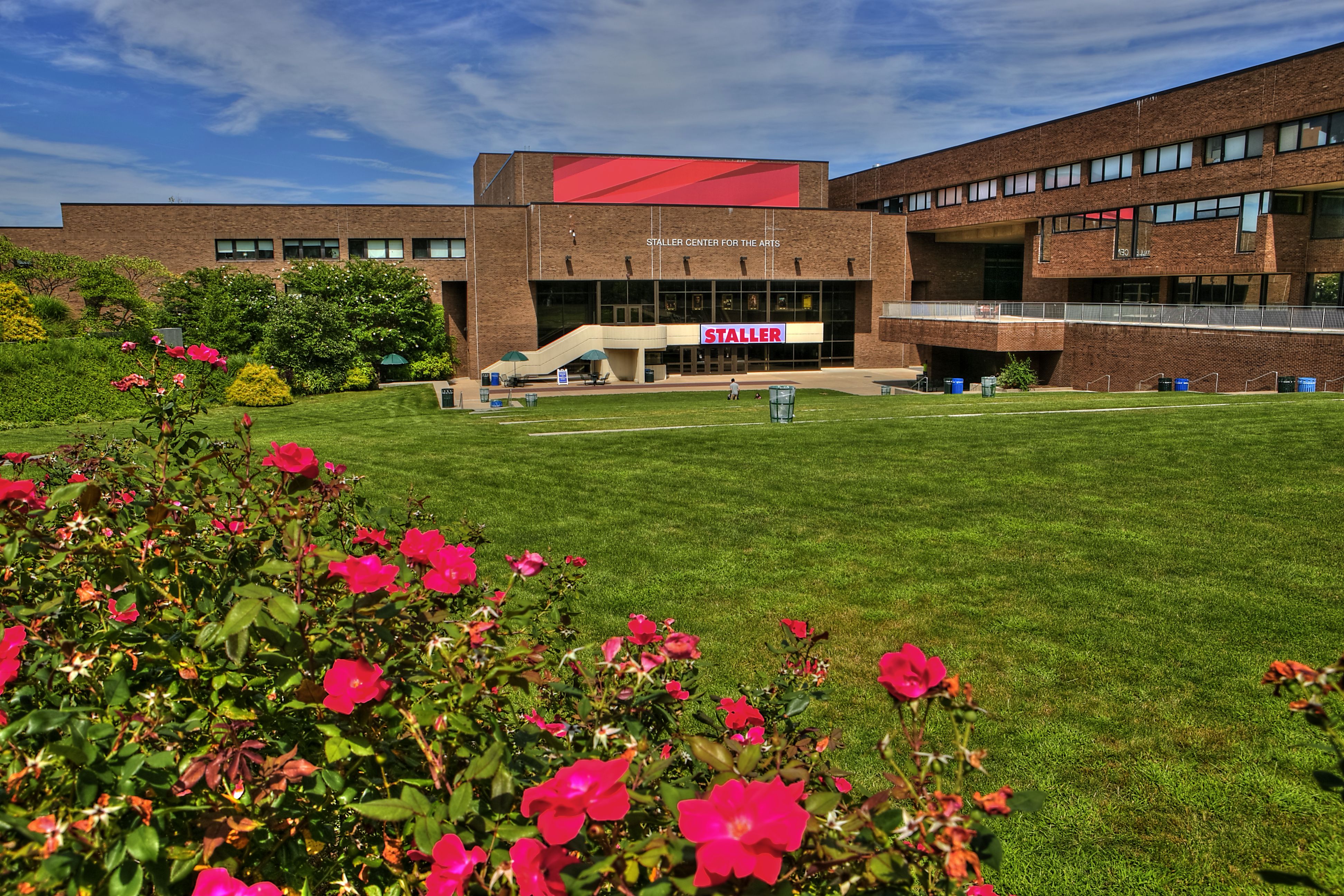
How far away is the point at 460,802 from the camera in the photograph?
196 cm

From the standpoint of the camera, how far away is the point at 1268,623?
7.18 meters

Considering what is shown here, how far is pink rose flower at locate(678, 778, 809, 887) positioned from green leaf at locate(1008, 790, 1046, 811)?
0.39 metres

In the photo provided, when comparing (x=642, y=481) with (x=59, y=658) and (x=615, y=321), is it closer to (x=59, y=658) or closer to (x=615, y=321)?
(x=59, y=658)

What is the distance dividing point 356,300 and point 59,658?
170ft

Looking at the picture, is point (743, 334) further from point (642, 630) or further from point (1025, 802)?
point (1025, 802)

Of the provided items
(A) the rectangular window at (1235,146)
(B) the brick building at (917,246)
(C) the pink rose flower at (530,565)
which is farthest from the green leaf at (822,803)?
(A) the rectangular window at (1235,146)

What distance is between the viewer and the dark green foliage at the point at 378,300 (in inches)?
1977

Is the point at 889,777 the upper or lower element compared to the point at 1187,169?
lower

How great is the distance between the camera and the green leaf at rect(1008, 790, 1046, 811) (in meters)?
1.65

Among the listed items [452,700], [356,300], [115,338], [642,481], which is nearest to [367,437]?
[642,481]

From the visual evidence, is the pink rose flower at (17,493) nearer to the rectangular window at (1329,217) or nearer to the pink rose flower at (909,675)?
the pink rose flower at (909,675)

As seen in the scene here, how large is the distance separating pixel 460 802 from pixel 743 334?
186ft

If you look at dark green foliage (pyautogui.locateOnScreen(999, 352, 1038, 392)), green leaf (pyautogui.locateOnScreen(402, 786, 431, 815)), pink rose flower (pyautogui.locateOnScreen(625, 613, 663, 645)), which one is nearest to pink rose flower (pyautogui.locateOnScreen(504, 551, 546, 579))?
pink rose flower (pyautogui.locateOnScreen(625, 613, 663, 645))

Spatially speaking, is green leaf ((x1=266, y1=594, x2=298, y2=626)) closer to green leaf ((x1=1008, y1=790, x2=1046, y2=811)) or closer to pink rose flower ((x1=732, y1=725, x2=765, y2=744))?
pink rose flower ((x1=732, y1=725, x2=765, y2=744))
